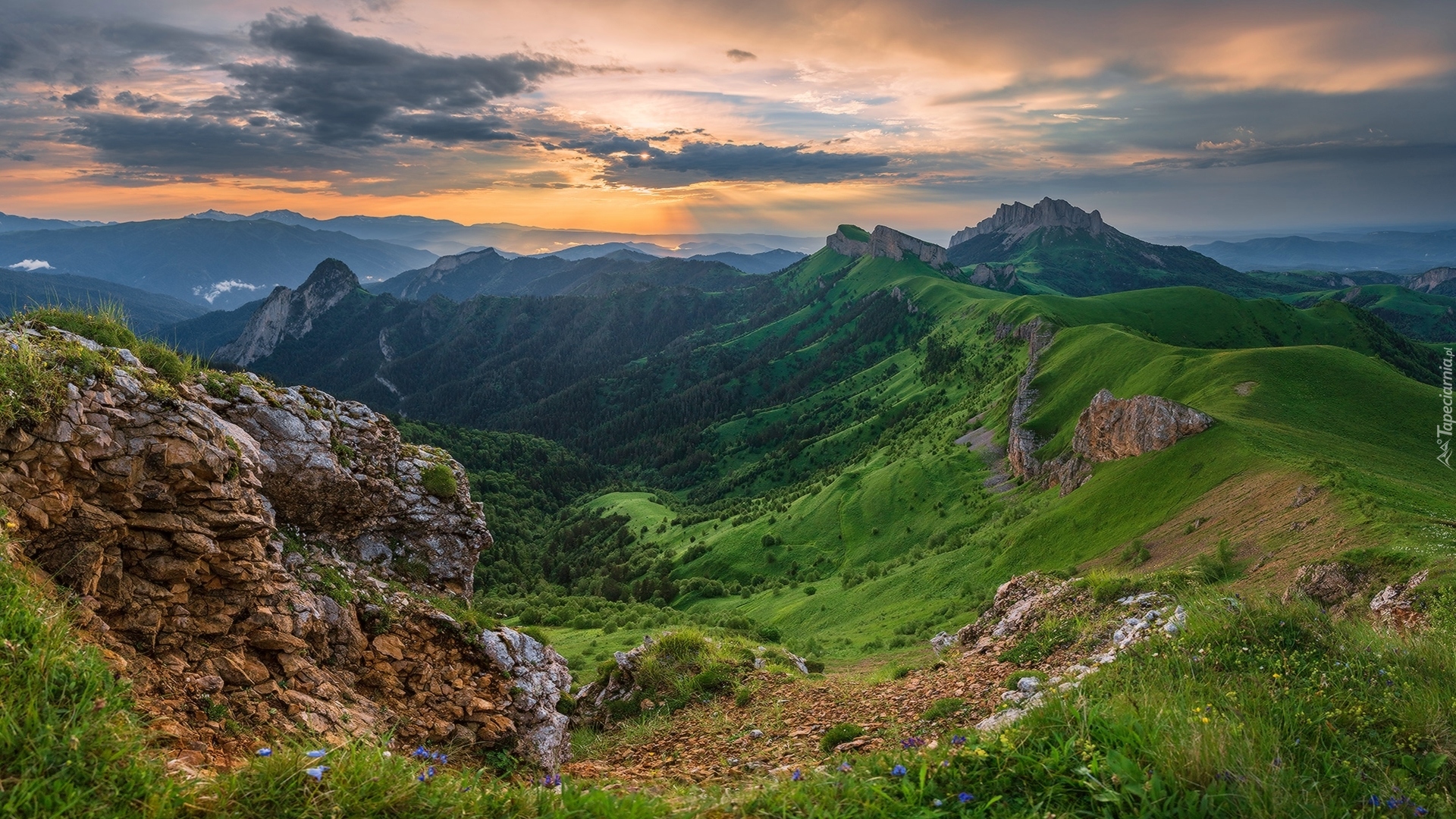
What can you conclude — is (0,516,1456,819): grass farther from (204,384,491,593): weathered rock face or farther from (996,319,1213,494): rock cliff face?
(996,319,1213,494): rock cliff face

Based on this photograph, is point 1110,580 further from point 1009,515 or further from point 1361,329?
point 1361,329

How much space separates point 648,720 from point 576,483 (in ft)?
553

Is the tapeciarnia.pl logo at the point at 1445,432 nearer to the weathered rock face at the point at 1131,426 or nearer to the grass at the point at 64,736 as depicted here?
the weathered rock face at the point at 1131,426

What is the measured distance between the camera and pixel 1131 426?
4053 cm

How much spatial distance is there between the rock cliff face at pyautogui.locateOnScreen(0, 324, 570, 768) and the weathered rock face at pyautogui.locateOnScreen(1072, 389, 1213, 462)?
37.5 meters

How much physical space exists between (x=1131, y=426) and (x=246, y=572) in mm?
46190

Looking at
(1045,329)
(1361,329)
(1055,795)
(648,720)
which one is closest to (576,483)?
(1045,329)

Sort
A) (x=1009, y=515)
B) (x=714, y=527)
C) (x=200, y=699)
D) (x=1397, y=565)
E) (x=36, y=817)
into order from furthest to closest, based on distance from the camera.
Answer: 1. (x=714, y=527)
2. (x=1009, y=515)
3. (x=1397, y=565)
4. (x=200, y=699)
5. (x=36, y=817)

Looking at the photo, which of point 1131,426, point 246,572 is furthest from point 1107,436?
point 246,572

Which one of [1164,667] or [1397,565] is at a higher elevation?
[1164,667]

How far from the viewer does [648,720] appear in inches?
565

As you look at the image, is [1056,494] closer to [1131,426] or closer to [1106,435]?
[1106,435]

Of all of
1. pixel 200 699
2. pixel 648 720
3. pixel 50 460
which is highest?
pixel 50 460

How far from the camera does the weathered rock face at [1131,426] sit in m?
36.3
